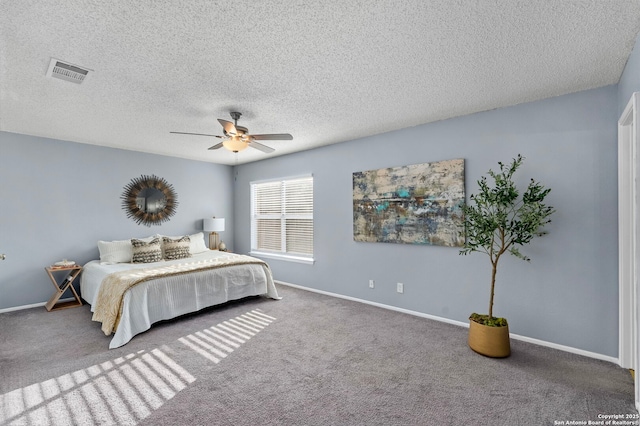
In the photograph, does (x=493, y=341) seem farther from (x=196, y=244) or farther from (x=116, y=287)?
(x=196, y=244)

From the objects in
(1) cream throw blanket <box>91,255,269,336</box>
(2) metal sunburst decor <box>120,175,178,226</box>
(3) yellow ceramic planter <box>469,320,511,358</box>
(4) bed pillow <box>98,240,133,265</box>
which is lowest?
(3) yellow ceramic planter <box>469,320,511,358</box>

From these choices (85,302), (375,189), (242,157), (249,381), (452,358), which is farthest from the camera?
(242,157)

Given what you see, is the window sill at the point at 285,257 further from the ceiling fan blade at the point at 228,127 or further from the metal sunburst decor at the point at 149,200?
the ceiling fan blade at the point at 228,127

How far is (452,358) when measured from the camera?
2.60 metres

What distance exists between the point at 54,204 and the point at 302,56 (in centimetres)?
451

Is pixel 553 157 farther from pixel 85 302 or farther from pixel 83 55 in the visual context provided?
pixel 85 302

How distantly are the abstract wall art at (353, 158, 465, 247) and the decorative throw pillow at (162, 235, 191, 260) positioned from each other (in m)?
2.81

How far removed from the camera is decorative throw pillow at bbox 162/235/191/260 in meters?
4.69

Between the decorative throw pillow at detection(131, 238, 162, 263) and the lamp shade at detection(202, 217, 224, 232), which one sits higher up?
the lamp shade at detection(202, 217, 224, 232)

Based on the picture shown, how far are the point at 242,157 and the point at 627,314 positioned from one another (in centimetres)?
552

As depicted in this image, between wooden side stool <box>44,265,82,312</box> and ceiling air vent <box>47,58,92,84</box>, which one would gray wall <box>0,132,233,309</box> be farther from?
ceiling air vent <box>47,58,92,84</box>

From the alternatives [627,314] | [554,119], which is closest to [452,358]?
[627,314]

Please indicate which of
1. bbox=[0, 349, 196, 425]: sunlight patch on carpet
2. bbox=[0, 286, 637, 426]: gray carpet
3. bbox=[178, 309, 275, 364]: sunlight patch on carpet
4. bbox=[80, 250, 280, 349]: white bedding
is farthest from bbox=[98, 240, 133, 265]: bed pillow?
bbox=[0, 349, 196, 425]: sunlight patch on carpet

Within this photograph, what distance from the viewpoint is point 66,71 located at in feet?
7.64
